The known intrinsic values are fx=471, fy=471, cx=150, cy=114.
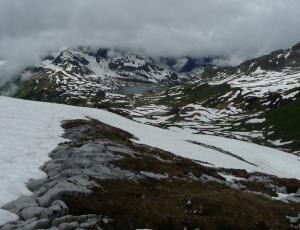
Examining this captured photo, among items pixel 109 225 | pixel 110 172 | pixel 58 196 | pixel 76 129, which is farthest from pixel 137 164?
pixel 76 129

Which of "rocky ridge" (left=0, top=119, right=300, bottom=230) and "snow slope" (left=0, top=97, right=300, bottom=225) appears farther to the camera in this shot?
"snow slope" (left=0, top=97, right=300, bottom=225)

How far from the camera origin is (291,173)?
77000mm

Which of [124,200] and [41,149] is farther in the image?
[41,149]

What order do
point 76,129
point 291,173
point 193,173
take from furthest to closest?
point 291,173 → point 76,129 → point 193,173

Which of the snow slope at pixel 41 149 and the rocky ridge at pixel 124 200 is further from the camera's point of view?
the snow slope at pixel 41 149

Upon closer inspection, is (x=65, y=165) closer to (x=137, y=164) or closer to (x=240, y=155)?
(x=137, y=164)

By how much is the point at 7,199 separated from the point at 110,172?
30.6 ft

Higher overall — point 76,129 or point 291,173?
A: point 76,129

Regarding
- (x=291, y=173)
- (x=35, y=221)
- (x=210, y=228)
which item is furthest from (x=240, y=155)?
(x=35, y=221)

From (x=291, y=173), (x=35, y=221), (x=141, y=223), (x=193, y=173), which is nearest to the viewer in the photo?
(x=35, y=221)

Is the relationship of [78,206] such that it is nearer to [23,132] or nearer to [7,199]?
[7,199]

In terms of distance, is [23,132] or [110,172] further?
[23,132]

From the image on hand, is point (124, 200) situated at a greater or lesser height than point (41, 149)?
lesser

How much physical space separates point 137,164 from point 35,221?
16830 millimetres
